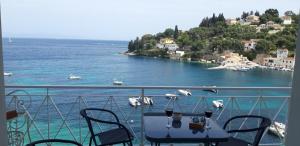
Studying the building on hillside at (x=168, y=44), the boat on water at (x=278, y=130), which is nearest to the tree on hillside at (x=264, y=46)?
the building on hillside at (x=168, y=44)

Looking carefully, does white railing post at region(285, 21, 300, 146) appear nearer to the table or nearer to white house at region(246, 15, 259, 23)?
the table

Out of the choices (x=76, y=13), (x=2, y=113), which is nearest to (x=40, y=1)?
(x=76, y=13)

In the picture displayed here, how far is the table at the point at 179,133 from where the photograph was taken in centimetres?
231

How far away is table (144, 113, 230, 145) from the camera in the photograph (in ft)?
7.58

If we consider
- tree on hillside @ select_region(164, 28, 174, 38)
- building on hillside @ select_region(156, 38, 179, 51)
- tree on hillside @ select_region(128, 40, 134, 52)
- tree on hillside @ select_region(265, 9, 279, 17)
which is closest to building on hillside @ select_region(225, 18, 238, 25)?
tree on hillside @ select_region(265, 9, 279, 17)

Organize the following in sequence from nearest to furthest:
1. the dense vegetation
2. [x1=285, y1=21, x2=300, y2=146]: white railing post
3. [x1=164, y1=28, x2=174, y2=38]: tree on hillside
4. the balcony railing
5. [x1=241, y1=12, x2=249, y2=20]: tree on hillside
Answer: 1. [x1=285, y1=21, x2=300, y2=146]: white railing post
2. the balcony railing
3. the dense vegetation
4. [x1=164, y1=28, x2=174, y2=38]: tree on hillside
5. [x1=241, y1=12, x2=249, y2=20]: tree on hillside

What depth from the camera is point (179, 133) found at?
243cm

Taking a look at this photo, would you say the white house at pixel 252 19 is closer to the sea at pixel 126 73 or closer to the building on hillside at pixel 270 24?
the building on hillside at pixel 270 24

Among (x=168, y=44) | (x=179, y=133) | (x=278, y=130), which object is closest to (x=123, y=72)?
(x=168, y=44)

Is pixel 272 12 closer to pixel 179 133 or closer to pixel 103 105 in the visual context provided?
pixel 103 105

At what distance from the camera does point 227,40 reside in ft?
65.9

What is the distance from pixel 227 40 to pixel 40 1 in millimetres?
14117

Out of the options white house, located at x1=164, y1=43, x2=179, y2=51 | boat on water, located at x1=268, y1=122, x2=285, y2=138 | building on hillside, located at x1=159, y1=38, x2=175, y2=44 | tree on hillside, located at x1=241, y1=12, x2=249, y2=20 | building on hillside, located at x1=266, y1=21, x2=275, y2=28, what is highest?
tree on hillside, located at x1=241, y1=12, x2=249, y2=20

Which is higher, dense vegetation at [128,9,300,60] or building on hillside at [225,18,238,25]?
building on hillside at [225,18,238,25]
